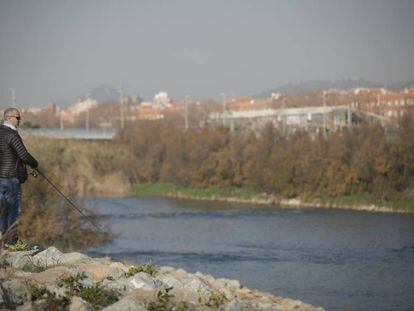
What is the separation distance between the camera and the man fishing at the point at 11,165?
10.3 m

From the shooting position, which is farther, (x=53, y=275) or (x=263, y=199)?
→ (x=263, y=199)

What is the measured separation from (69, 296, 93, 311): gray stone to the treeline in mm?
39014

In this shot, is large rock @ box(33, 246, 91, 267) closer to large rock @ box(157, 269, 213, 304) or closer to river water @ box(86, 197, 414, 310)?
large rock @ box(157, 269, 213, 304)

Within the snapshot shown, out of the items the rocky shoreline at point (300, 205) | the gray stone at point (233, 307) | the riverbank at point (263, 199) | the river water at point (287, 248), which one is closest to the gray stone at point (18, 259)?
the gray stone at point (233, 307)

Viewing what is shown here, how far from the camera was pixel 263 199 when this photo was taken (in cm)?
5309

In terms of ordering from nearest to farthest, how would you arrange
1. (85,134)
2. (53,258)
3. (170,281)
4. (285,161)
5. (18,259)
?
(170,281), (18,259), (53,258), (285,161), (85,134)

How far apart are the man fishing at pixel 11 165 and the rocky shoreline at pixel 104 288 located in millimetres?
489

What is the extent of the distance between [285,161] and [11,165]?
46.9 metres

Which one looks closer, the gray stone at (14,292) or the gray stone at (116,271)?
the gray stone at (14,292)

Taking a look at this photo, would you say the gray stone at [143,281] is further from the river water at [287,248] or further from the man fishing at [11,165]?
the river water at [287,248]

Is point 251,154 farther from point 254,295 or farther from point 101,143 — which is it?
point 254,295

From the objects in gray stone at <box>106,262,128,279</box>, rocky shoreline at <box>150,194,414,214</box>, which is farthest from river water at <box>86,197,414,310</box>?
gray stone at <box>106,262,128,279</box>

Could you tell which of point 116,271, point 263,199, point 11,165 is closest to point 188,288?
point 116,271

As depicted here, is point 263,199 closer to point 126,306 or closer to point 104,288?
point 104,288
